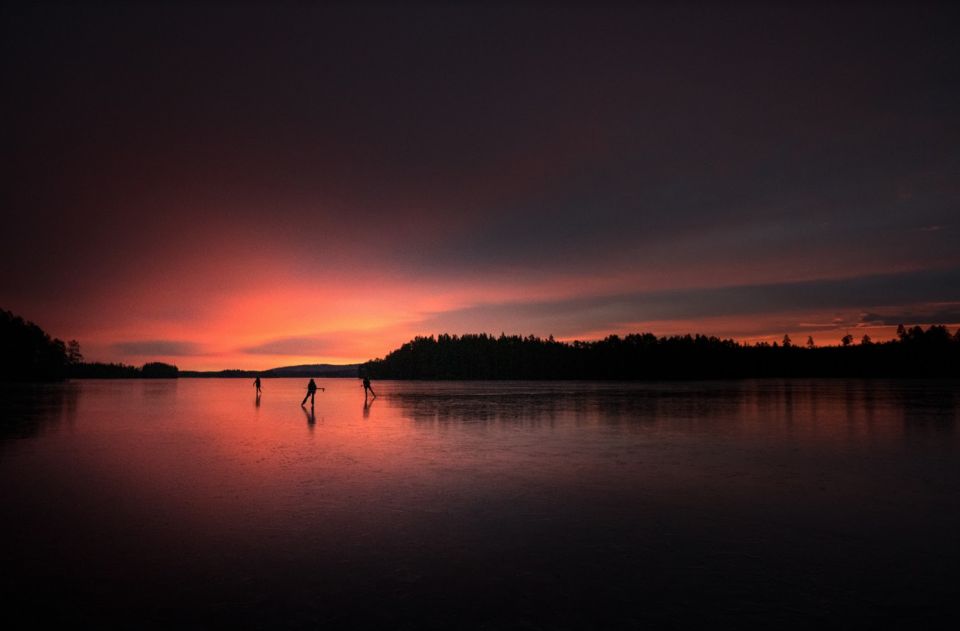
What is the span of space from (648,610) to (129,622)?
198 inches

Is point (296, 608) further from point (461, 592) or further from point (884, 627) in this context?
point (884, 627)

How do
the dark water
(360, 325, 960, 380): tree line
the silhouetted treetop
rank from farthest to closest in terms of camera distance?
1. (360, 325, 960, 380): tree line
2. the silhouetted treetop
3. the dark water

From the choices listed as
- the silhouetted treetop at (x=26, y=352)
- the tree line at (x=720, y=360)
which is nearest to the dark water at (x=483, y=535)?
the silhouetted treetop at (x=26, y=352)

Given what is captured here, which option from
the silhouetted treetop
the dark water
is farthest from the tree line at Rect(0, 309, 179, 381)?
the dark water

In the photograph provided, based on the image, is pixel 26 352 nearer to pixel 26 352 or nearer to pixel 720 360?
pixel 26 352

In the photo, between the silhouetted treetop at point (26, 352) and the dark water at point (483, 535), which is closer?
the dark water at point (483, 535)

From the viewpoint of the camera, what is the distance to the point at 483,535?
27.5 feet

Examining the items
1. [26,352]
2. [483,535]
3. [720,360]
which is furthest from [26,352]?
[720,360]

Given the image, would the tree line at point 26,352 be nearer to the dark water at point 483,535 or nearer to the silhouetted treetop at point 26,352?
the silhouetted treetop at point 26,352

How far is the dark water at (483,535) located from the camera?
582cm

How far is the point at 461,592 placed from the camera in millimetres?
6207

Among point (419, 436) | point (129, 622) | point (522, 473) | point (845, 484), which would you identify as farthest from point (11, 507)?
point (845, 484)

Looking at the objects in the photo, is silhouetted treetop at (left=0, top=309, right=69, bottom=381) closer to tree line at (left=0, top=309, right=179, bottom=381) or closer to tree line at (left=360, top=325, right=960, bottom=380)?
tree line at (left=0, top=309, right=179, bottom=381)

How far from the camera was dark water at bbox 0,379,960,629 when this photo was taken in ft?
19.1
